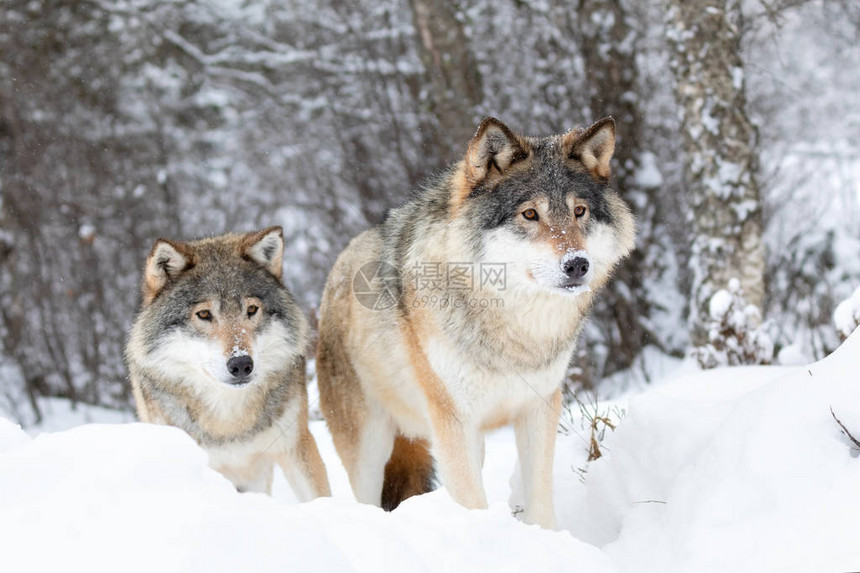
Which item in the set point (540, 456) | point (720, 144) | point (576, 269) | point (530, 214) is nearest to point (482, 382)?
point (540, 456)

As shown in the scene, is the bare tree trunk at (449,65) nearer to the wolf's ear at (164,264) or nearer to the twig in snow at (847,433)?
the wolf's ear at (164,264)

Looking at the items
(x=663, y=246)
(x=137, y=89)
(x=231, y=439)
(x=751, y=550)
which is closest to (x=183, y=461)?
(x=231, y=439)

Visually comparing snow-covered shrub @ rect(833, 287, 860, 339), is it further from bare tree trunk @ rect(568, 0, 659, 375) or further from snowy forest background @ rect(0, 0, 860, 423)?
bare tree trunk @ rect(568, 0, 659, 375)

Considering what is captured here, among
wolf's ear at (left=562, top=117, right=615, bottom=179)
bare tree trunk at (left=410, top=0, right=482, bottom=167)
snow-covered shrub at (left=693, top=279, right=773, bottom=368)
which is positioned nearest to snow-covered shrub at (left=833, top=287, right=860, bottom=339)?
snow-covered shrub at (left=693, top=279, right=773, bottom=368)

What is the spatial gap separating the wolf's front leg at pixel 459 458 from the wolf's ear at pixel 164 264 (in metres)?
1.59

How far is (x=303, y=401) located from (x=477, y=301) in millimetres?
1222

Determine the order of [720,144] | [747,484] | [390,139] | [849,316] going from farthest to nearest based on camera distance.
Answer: [390,139]
[720,144]
[849,316]
[747,484]

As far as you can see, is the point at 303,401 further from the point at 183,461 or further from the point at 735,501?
the point at 735,501

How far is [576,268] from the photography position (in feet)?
10.7

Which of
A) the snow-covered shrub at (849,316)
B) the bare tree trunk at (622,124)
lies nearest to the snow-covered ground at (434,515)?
the snow-covered shrub at (849,316)

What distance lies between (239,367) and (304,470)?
0.74m

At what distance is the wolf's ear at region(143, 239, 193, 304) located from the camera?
3911 mm

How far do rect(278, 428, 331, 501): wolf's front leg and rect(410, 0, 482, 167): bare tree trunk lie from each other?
5.11 meters

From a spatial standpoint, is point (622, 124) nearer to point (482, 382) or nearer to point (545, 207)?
point (545, 207)
